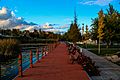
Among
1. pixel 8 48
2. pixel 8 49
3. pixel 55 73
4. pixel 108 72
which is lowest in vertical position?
pixel 108 72

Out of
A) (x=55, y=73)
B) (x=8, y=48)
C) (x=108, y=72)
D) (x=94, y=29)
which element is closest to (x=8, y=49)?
(x=8, y=48)

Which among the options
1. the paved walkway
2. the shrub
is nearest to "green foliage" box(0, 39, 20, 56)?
the shrub

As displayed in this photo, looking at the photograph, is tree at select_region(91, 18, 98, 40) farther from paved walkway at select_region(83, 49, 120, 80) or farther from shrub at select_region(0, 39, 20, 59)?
paved walkway at select_region(83, 49, 120, 80)

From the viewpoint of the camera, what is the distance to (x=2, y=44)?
116ft

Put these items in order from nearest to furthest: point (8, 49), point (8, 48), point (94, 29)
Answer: point (8, 48)
point (8, 49)
point (94, 29)

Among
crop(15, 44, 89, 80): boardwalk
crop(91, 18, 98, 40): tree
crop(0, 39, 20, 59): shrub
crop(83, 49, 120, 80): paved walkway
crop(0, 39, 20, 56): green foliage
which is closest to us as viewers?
crop(15, 44, 89, 80): boardwalk

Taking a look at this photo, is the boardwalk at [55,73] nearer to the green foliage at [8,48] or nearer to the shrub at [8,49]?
the shrub at [8,49]

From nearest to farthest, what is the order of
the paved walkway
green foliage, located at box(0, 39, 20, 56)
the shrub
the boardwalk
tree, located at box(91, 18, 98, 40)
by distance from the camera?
1. the boardwalk
2. the paved walkway
3. the shrub
4. green foliage, located at box(0, 39, 20, 56)
5. tree, located at box(91, 18, 98, 40)

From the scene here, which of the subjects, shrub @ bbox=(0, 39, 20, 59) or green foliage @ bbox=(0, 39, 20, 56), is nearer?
shrub @ bbox=(0, 39, 20, 59)

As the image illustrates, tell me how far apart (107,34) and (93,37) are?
9030mm

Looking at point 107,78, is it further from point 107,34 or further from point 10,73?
point 107,34

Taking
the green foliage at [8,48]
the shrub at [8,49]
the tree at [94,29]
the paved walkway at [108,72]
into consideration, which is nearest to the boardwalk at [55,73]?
the paved walkway at [108,72]

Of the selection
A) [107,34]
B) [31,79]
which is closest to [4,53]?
[31,79]

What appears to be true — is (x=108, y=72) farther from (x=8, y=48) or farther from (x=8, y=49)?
(x=8, y=49)
